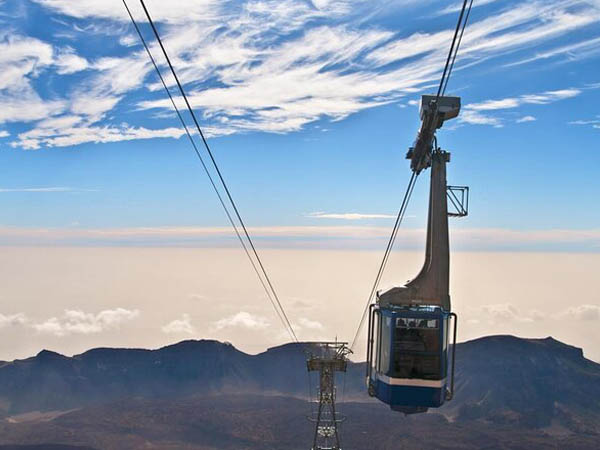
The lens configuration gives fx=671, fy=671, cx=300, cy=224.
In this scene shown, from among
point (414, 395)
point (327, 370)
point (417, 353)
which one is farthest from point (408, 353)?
point (327, 370)

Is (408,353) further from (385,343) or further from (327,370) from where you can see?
(327,370)

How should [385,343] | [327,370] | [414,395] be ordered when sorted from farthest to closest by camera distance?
[327,370] < [385,343] < [414,395]

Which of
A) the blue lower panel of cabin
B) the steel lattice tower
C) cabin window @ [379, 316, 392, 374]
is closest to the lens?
the blue lower panel of cabin

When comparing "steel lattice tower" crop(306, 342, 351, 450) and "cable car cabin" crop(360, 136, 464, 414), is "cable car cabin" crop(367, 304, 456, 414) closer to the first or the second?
"cable car cabin" crop(360, 136, 464, 414)

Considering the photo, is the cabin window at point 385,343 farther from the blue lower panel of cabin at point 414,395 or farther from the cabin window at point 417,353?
the blue lower panel of cabin at point 414,395

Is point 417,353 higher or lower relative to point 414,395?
higher

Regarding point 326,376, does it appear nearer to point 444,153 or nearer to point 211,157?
point 444,153

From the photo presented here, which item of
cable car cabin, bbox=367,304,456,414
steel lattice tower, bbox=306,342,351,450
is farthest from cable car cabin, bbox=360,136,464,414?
steel lattice tower, bbox=306,342,351,450

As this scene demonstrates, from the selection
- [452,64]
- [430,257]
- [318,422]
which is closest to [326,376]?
[318,422]
